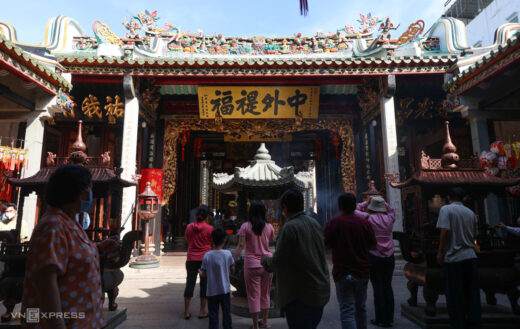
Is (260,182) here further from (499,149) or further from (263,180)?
(499,149)

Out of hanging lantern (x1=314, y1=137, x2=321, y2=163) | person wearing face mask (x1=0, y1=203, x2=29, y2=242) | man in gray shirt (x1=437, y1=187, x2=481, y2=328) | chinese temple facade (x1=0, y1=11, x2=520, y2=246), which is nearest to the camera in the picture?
man in gray shirt (x1=437, y1=187, x2=481, y2=328)

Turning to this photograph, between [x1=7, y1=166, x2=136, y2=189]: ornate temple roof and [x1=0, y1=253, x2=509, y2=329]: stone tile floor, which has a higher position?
[x1=7, y1=166, x2=136, y2=189]: ornate temple roof

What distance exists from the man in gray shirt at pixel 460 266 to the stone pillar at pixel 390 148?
429 centimetres

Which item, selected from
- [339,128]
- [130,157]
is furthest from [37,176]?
[339,128]

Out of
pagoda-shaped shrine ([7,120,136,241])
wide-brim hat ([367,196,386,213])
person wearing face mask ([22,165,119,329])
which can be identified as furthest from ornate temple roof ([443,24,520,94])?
pagoda-shaped shrine ([7,120,136,241])

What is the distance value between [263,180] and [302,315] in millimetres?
3278

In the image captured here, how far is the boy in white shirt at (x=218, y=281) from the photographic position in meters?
3.29

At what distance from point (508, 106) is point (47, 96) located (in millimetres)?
12220

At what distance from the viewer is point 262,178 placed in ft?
18.1

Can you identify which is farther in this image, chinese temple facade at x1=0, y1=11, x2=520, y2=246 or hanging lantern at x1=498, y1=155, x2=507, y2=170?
chinese temple facade at x1=0, y1=11, x2=520, y2=246

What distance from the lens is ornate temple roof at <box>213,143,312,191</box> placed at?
5.45 meters

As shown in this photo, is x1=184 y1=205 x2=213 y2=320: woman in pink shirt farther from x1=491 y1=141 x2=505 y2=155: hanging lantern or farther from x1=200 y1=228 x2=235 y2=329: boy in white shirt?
x1=491 y1=141 x2=505 y2=155: hanging lantern

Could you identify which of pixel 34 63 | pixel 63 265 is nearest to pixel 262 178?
pixel 63 265

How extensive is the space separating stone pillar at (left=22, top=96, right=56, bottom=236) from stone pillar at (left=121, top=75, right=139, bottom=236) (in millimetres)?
1820
